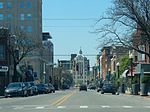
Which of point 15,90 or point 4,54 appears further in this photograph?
point 4,54

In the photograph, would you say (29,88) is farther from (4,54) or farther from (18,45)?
(18,45)

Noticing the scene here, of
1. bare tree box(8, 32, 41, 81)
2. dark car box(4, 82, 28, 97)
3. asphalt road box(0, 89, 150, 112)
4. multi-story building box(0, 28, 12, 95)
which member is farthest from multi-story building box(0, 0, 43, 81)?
asphalt road box(0, 89, 150, 112)

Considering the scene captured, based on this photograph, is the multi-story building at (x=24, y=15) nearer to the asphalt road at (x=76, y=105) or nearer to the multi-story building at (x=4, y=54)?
the multi-story building at (x=4, y=54)

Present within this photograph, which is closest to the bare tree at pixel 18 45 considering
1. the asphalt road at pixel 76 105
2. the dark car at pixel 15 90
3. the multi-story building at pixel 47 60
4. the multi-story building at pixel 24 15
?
the dark car at pixel 15 90

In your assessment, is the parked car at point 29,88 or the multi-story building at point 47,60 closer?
the parked car at point 29,88

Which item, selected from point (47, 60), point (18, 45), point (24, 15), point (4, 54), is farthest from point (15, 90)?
point (47, 60)

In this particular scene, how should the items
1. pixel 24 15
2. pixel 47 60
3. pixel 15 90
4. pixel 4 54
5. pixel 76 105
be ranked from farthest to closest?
pixel 47 60 → pixel 24 15 → pixel 4 54 → pixel 15 90 → pixel 76 105

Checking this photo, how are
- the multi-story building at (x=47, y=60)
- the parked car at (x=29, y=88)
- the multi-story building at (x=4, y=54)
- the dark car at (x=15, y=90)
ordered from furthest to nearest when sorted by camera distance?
1. the multi-story building at (x=47, y=60)
2. the multi-story building at (x=4, y=54)
3. the parked car at (x=29, y=88)
4. the dark car at (x=15, y=90)

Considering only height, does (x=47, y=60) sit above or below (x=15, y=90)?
above

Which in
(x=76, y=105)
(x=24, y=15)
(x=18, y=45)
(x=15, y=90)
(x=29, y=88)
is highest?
(x=24, y=15)

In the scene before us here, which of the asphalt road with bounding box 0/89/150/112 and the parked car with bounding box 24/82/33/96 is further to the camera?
the parked car with bounding box 24/82/33/96

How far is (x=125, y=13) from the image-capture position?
50781 mm

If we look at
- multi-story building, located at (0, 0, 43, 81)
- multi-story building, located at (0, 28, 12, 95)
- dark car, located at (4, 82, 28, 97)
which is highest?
multi-story building, located at (0, 0, 43, 81)

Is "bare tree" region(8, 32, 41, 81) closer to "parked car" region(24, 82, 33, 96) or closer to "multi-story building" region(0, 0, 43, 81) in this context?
"parked car" region(24, 82, 33, 96)
